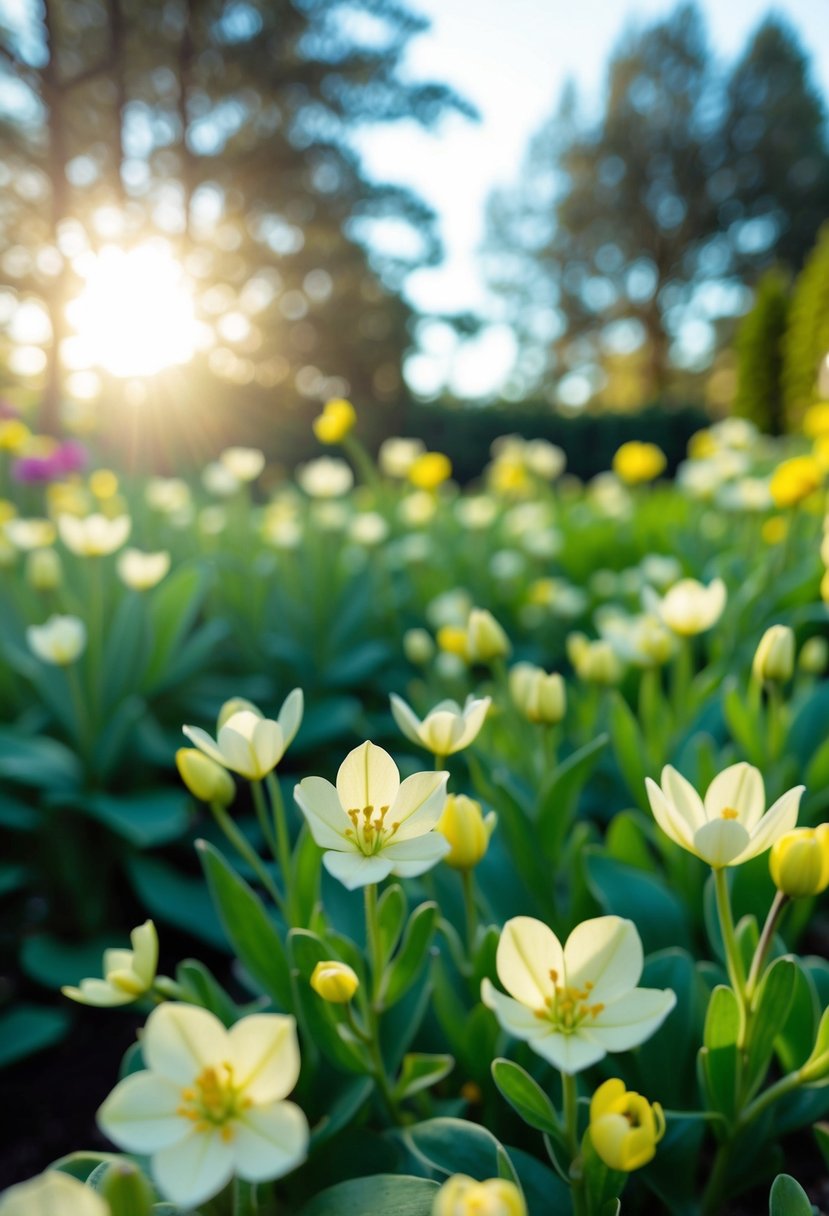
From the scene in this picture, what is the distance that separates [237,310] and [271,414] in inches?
93.7

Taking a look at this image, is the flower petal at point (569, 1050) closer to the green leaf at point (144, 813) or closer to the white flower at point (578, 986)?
the white flower at point (578, 986)

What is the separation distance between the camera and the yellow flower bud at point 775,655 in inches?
40.1

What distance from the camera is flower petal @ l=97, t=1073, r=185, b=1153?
470 millimetres

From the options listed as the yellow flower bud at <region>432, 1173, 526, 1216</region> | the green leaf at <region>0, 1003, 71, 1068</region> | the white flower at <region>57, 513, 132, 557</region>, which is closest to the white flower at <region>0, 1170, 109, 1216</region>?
the yellow flower bud at <region>432, 1173, 526, 1216</region>

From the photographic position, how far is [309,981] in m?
0.73

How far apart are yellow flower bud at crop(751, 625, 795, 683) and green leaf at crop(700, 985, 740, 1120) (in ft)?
1.48

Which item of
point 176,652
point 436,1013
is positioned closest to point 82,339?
point 176,652

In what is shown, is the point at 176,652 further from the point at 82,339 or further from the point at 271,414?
the point at 271,414

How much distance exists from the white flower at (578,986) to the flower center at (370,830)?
115mm

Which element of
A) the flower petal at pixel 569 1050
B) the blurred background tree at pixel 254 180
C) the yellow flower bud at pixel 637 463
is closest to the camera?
the flower petal at pixel 569 1050

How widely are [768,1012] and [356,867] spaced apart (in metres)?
0.36

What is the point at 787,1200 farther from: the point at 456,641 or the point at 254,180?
the point at 254,180

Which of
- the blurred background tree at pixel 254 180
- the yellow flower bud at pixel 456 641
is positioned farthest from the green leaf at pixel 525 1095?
the blurred background tree at pixel 254 180

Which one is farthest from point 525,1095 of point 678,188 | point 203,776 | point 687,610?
point 678,188
